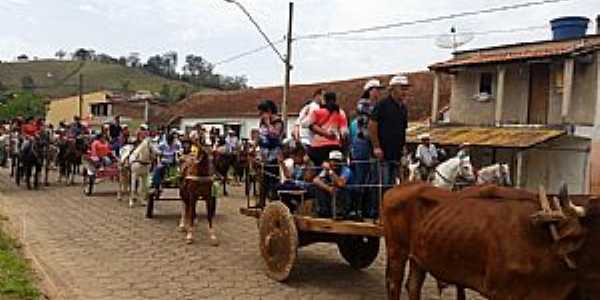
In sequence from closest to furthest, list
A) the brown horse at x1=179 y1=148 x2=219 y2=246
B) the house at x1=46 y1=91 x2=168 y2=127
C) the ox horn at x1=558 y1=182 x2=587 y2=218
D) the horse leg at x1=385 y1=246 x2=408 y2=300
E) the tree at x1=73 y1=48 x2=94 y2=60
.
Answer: the ox horn at x1=558 y1=182 x2=587 y2=218
the horse leg at x1=385 y1=246 x2=408 y2=300
the brown horse at x1=179 y1=148 x2=219 y2=246
the house at x1=46 y1=91 x2=168 y2=127
the tree at x1=73 y1=48 x2=94 y2=60

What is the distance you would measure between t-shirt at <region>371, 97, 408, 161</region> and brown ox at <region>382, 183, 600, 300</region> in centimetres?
121

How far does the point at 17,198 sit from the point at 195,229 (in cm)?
719

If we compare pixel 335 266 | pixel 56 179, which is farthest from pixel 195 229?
pixel 56 179

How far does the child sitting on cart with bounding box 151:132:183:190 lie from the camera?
15.0 metres

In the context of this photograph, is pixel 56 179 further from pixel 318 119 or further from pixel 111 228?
pixel 318 119

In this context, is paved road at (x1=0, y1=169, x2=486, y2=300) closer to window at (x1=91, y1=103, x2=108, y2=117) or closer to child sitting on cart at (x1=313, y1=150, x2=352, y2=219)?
child sitting on cart at (x1=313, y1=150, x2=352, y2=219)

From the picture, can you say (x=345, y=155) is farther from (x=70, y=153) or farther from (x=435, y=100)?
(x=435, y=100)

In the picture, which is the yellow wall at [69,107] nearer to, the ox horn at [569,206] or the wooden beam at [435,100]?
the wooden beam at [435,100]

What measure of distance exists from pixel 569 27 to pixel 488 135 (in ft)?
18.2

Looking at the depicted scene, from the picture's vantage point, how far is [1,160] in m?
27.4

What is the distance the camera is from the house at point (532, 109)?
23.0 metres

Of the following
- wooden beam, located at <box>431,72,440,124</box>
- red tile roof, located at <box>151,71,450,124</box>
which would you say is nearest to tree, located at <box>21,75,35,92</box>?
red tile roof, located at <box>151,71,450,124</box>

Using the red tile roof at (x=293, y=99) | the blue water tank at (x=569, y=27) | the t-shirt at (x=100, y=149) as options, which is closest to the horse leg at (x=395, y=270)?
the t-shirt at (x=100, y=149)

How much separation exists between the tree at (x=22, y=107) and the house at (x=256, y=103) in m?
20.7
